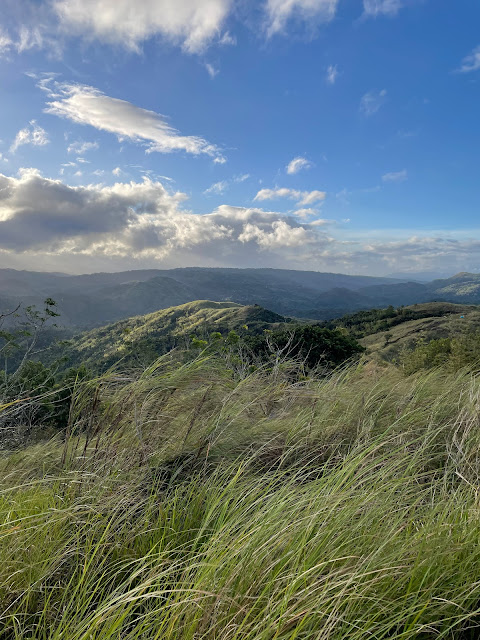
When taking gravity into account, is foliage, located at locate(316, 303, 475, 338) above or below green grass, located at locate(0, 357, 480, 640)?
below

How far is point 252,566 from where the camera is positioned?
129 centimetres

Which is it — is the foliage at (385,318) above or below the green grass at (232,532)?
below

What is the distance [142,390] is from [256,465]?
1101 millimetres

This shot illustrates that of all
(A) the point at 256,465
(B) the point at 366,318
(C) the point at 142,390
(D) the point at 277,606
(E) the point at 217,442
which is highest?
(C) the point at 142,390

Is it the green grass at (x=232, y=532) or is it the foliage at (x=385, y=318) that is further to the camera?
the foliage at (x=385, y=318)

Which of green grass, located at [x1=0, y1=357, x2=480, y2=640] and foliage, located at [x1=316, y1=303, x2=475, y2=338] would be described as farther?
foliage, located at [x1=316, y1=303, x2=475, y2=338]

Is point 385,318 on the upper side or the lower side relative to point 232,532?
lower

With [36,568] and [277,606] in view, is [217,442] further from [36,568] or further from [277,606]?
[277,606]

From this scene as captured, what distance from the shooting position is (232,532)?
1616mm

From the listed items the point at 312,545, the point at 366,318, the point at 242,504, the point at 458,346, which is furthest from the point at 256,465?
the point at 366,318

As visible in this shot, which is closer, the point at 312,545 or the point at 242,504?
the point at 312,545

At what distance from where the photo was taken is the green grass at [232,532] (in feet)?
3.76

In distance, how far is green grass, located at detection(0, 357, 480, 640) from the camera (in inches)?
45.1

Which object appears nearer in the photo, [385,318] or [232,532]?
[232,532]
